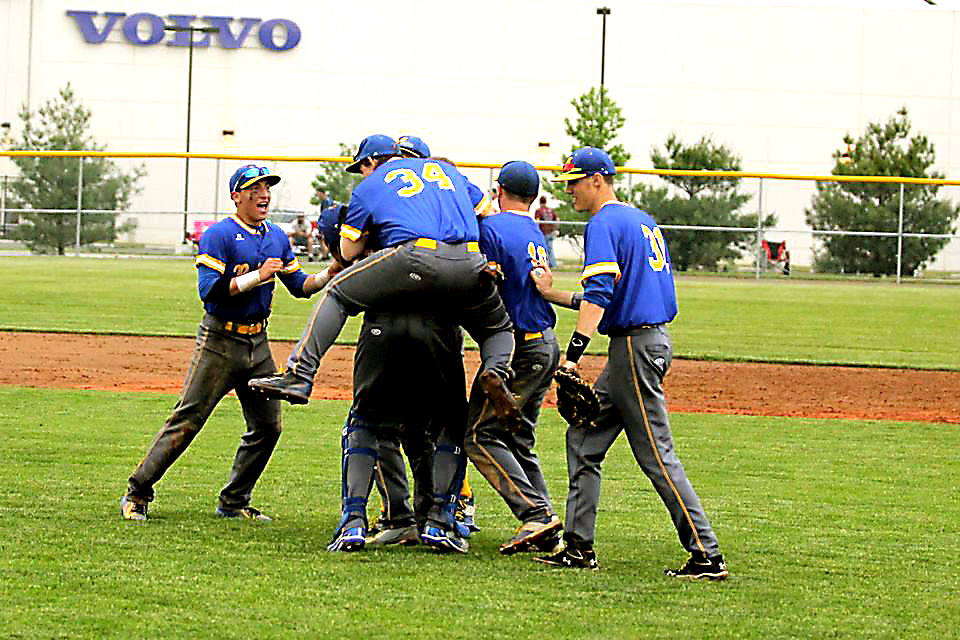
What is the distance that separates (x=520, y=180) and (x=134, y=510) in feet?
8.59

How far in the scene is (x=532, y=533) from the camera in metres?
6.61

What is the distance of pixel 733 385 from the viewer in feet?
49.0

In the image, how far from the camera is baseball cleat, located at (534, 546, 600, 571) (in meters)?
6.48

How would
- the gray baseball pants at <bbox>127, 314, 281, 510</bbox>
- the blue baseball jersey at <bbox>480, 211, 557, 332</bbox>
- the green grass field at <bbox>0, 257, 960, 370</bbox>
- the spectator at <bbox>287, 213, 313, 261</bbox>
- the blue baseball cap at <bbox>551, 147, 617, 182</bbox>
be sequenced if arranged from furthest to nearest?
1. the spectator at <bbox>287, 213, 313, 261</bbox>
2. the green grass field at <bbox>0, 257, 960, 370</bbox>
3. the gray baseball pants at <bbox>127, 314, 281, 510</bbox>
4. the blue baseball jersey at <bbox>480, 211, 557, 332</bbox>
5. the blue baseball cap at <bbox>551, 147, 617, 182</bbox>

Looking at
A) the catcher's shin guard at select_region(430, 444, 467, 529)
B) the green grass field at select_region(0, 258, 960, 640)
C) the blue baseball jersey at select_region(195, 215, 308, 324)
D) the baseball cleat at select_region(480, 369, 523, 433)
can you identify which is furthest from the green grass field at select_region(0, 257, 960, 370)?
the baseball cleat at select_region(480, 369, 523, 433)

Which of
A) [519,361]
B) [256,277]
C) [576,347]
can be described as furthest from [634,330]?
[256,277]

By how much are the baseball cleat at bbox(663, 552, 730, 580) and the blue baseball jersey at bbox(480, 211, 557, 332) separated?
57.3 inches

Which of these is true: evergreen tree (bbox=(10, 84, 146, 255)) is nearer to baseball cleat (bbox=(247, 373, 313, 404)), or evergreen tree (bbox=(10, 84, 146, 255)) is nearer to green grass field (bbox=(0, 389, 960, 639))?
green grass field (bbox=(0, 389, 960, 639))

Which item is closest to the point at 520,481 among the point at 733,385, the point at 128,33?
the point at 733,385

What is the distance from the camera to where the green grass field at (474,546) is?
5.45m

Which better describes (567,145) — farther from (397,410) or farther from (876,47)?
(397,410)

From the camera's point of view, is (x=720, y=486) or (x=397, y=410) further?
(x=720, y=486)

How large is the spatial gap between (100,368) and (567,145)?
41.7 m

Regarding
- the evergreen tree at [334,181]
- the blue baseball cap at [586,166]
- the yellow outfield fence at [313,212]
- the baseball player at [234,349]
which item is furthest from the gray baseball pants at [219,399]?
the evergreen tree at [334,181]
